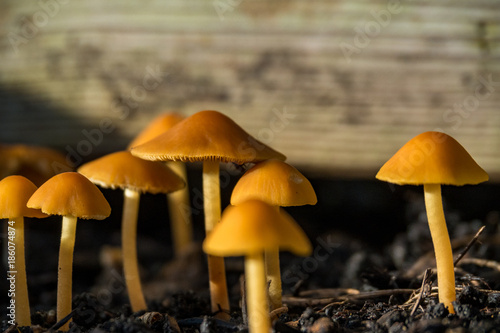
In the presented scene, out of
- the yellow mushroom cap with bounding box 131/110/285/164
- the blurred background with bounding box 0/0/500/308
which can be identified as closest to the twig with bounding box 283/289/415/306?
the yellow mushroom cap with bounding box 131/110/285/164

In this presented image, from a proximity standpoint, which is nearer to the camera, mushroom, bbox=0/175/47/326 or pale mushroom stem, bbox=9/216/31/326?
mushroom, bbox=0/175/47/326

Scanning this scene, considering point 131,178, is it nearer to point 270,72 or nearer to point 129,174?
point 129,174

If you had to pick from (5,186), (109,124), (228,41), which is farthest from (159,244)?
(5,186)

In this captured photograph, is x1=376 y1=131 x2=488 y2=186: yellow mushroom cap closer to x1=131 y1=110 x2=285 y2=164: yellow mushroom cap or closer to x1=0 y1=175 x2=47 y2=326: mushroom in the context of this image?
x1=131 y1=110 x2=285 y2=164: yellow mushroom cap

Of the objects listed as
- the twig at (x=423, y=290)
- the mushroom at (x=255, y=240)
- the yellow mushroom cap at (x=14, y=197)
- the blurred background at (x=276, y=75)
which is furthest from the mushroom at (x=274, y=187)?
the blurred background at (x=276, y=75)

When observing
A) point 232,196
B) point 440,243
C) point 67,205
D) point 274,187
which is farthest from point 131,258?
point 440,243

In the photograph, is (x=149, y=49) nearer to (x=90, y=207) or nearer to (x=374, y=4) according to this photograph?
(x=374, y=4)
